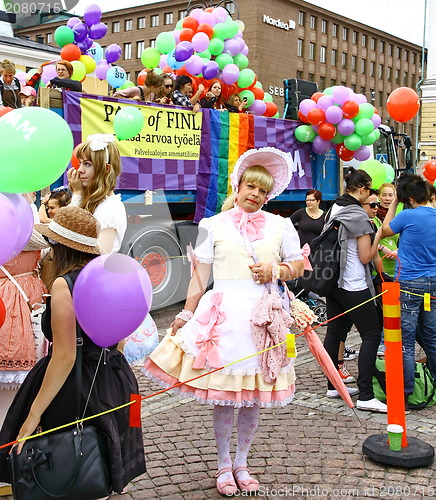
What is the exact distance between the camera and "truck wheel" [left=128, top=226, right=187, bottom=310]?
8.44m

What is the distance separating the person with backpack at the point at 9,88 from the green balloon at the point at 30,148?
18.8ft

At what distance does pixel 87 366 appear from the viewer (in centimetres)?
283

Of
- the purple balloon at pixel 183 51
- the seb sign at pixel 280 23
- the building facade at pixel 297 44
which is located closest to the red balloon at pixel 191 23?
the purple balloon at pixel 183 51

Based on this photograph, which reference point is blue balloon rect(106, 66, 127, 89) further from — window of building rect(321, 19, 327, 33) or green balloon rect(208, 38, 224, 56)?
window of building rect(321, 19, 327, 33)

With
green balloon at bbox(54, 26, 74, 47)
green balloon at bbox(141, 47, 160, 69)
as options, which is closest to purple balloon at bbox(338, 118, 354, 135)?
green balloon at bbox(141, 47, 160, 69)

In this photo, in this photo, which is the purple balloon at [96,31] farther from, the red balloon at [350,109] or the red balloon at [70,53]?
the red balloon at [350,109]

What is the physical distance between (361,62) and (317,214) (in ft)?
246

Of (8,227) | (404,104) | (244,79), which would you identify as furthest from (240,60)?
(8,227)

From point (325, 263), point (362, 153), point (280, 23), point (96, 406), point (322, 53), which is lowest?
point (96, 406)

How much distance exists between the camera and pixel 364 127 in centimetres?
993

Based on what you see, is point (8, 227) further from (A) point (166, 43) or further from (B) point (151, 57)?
(B) point (151, 57)

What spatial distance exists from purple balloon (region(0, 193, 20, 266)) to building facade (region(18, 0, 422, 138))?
5318 centimetres

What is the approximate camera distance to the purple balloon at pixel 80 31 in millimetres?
9812

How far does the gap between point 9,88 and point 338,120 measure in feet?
15.4
